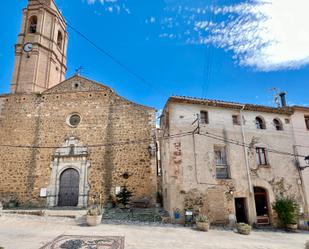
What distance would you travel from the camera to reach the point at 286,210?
11086mm

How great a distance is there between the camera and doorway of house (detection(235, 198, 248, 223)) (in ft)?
37.4

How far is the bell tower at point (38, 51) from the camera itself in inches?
710

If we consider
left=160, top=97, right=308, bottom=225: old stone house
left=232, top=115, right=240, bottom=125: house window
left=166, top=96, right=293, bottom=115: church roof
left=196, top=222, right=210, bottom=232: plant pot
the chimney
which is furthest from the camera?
the chimney

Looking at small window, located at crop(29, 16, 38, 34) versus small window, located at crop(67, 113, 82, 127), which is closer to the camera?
small window, located at crop(67, 113, 82, 127)

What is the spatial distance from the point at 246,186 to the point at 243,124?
338 cm

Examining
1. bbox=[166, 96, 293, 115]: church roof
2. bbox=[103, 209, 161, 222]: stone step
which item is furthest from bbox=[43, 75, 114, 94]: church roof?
bbox=[103, 209, 161, 222]: stone step

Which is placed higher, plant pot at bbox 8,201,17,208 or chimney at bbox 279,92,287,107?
chimney at bbox 279,92,287,107

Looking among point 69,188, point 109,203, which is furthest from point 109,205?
point 69,188

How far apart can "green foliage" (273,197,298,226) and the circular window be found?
1307 centimetres

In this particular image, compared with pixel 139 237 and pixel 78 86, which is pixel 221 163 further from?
pixel 78 86

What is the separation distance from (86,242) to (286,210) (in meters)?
9.74

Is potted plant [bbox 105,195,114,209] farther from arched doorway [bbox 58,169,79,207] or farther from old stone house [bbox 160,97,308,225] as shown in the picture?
old stone house [bbox 160,97,308,225]

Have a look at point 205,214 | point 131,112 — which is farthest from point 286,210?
point 131,112

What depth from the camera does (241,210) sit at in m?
11.6
